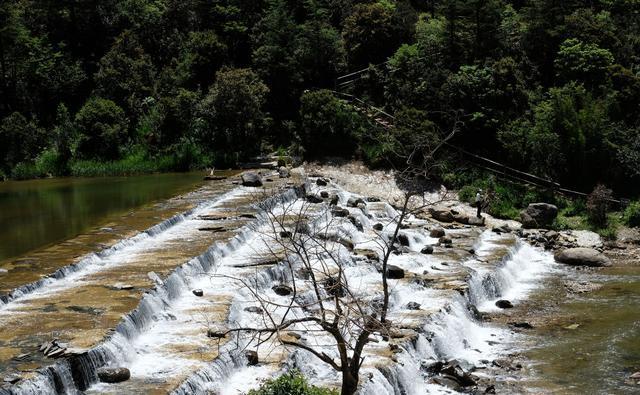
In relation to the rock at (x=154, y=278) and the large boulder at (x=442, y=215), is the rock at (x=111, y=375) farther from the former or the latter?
the large boulder at (x=442, y=215)

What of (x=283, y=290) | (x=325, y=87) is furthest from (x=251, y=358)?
(x=325, y=87)

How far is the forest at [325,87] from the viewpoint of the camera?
144 ft

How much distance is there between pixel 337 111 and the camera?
4850 cm

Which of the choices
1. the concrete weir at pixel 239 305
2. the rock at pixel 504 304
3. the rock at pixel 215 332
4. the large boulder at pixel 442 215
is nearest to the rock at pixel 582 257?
the concrete weir at pixel 239 305

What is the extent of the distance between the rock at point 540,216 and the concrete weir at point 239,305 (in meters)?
2.68

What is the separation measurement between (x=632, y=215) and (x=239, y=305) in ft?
76.6

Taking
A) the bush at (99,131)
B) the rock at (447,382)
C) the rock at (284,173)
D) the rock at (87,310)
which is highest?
the bush at (99,131)

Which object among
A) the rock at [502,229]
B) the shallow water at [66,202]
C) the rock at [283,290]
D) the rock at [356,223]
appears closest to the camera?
the rock at [283,290]

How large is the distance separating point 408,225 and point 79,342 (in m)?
21.5

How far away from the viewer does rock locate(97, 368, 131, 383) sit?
687 inches

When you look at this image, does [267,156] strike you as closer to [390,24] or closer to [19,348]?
[390,24]

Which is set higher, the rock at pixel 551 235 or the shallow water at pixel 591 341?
the rock at pixel 551 235

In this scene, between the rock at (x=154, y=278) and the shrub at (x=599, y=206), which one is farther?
the shrub at (x=599, y=206)

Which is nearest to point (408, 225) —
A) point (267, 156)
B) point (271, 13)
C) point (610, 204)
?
point (610, 204)
